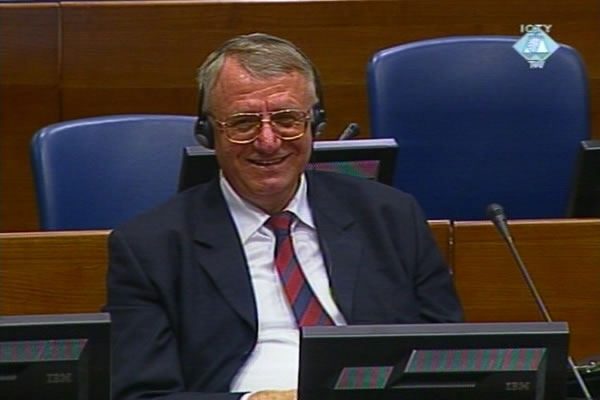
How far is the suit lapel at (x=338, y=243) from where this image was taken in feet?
7.80

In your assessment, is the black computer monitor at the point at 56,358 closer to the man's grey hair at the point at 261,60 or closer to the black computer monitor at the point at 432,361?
the black computer monitor at the point at 432,361

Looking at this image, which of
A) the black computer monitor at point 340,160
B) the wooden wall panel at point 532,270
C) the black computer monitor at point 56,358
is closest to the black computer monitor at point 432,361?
the black computer monitor at point 56,358

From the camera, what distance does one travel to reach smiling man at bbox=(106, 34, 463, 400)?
2.28 meters

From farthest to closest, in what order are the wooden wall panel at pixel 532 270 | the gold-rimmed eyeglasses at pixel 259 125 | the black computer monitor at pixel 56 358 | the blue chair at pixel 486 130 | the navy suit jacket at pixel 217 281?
the blue chair at pixel 486 130 < the wooden wall panel at pixel 532 270 < the gold-rimmed eyeglasses at pixel 259 125 < the navy suit jacket at pixel 217 281 < the black computer monitor at pixel 56 358

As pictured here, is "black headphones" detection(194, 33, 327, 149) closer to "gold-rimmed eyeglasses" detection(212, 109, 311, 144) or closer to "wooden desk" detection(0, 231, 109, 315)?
"gold-rimmed eyeglasses" detection(212, 109, 311, 144)

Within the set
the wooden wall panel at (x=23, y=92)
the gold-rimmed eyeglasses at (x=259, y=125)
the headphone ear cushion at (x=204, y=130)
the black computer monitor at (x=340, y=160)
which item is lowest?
the wooden wall panel at (x=23, y=92)

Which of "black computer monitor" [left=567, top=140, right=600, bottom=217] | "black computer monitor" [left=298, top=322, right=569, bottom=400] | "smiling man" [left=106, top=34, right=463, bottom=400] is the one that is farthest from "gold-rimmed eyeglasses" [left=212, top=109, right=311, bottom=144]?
"black computer monitor" [left=298, top=322, right=569, bottom=400]

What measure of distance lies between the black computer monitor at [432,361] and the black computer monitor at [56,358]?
0.25 metres

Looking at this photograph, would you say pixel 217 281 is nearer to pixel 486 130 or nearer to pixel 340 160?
pixel 340 160

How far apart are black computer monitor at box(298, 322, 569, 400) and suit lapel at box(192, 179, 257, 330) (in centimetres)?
59

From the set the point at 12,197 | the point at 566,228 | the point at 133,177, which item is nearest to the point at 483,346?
the point at 566,228

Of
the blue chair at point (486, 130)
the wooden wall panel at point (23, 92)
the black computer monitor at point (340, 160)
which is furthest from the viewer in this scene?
the wooden wall panel at point (23, 92)

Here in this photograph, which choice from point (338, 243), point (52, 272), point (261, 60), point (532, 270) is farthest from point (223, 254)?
point (532, 270)

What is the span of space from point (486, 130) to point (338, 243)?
3.52ft
